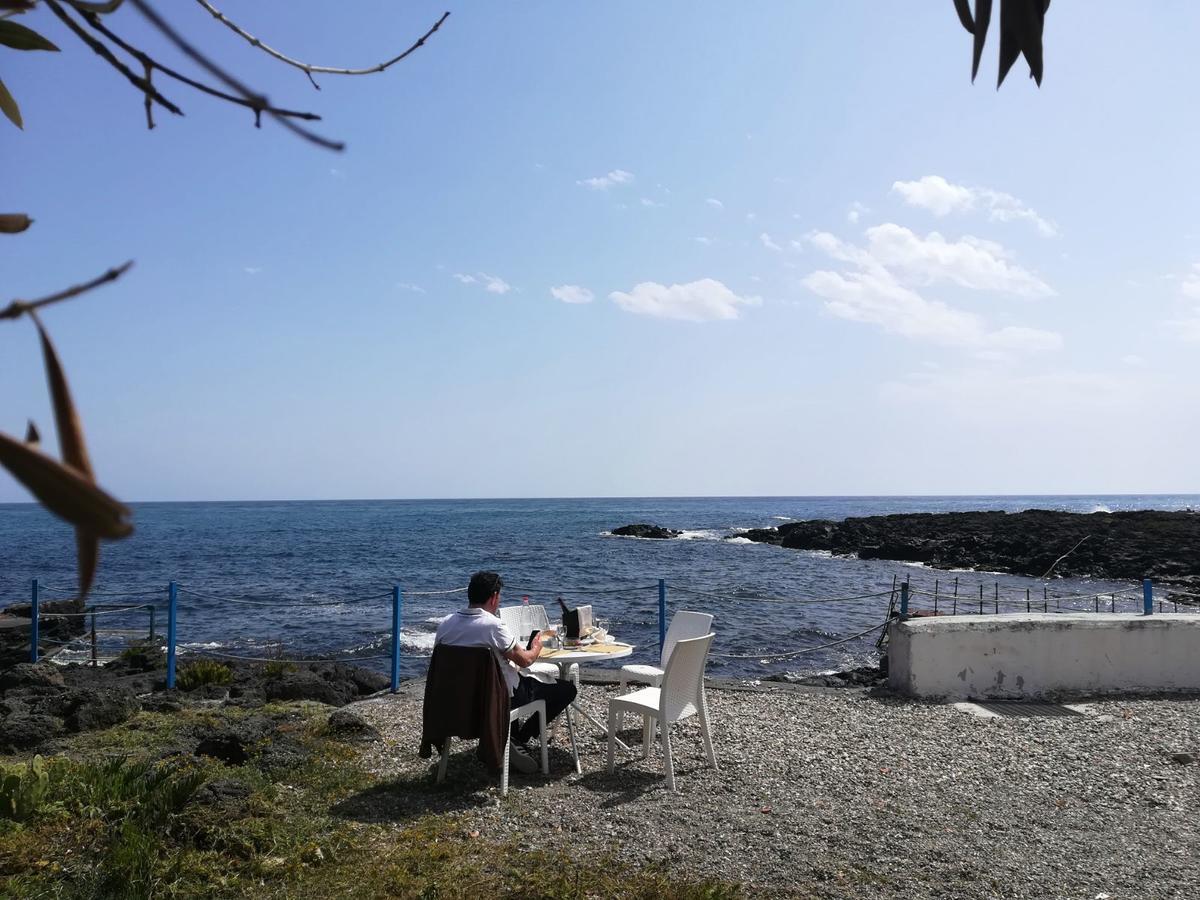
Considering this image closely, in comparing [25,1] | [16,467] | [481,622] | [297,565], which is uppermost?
[25,1]

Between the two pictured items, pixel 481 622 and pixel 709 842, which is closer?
pixel 709 842

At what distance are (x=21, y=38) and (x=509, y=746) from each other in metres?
5.05

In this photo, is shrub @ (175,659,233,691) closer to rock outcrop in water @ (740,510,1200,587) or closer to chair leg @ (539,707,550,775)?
chair leg @ (539,707,550,775)

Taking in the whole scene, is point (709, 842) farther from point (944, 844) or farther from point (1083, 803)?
point (1083, 803)

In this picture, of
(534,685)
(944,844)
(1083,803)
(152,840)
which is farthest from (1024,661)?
(152,840)

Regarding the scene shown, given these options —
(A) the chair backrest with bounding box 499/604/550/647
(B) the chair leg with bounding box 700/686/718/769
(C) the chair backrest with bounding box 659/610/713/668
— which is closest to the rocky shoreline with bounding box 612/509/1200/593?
(C) the chair backrest with bounding box 659/610/713/668

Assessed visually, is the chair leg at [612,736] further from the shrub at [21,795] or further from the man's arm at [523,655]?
the shrub at [21,795]

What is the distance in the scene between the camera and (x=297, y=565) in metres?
41.2

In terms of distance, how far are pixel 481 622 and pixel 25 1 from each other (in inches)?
184

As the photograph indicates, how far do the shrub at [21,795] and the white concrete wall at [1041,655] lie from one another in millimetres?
6482

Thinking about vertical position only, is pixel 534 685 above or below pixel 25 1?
below

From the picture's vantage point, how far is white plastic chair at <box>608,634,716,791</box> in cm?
549

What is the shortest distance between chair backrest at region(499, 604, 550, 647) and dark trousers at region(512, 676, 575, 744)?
46.3 inches

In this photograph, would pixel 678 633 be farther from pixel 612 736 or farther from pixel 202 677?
pixel 202 677
